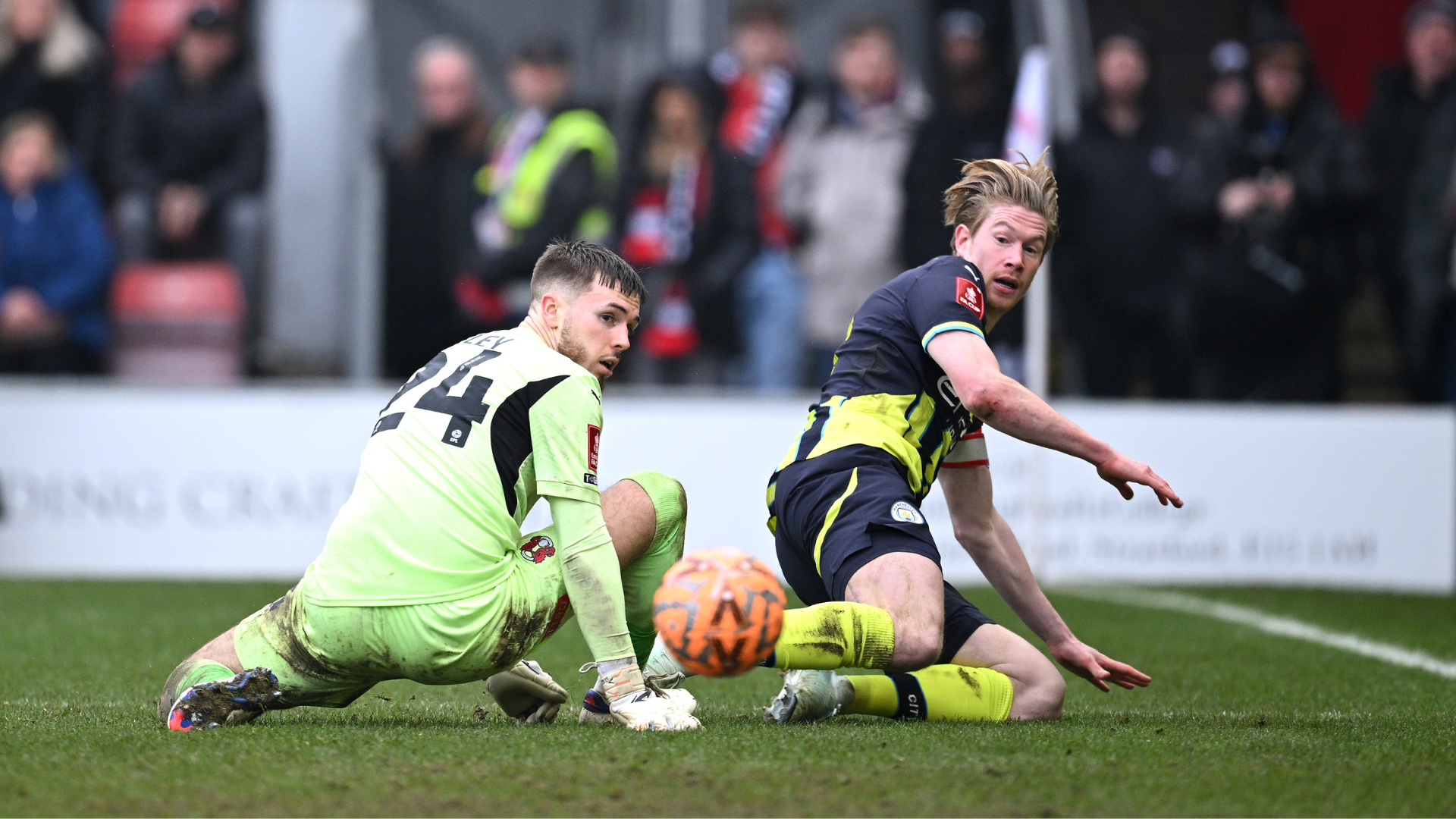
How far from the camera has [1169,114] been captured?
38.8 ft

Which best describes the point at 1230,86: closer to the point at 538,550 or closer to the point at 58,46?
the point at 58,46

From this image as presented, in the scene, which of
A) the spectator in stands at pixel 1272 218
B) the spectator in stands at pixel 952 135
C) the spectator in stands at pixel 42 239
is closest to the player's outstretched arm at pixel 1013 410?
the spectator in stands at pixel 952 135

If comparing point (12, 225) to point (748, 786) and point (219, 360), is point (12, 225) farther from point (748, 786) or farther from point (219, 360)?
point (748, 786)

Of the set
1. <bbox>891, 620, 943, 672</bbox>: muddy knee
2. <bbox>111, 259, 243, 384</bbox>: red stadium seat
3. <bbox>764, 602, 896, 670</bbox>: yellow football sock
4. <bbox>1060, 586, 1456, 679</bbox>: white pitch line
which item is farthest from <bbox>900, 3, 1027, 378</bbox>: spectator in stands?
<bbox>764, 602, 896, 670</bbox>: yellow football sock

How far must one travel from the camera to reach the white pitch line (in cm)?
612

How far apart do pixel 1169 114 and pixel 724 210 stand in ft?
11.5

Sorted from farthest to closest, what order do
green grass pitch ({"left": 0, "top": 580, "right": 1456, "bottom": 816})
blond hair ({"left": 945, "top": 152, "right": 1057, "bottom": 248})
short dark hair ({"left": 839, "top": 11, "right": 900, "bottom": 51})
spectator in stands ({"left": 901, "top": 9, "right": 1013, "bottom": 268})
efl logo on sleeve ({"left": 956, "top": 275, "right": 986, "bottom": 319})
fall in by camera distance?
short dark hair ({"left": 839, "top": 11, "right": 900, "bottom": 51})
spectator in stands ({"left": 901, "top": 9, "right": 1013, "bottom": 268})
blond hair ({"left": 945, "top": 152, "right": 1057, "bottom": 248})
efl logo on sleeve ({"left": 956, "top": 275, "right": 986, "bottom": 319})
green grass pitch ({"left": 0, "top": 580, "right": 1456, "bottom": 816})

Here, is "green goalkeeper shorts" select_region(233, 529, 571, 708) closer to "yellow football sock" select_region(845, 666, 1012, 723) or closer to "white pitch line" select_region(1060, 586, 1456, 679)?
"yellow football sock" select_region(845, 666, 1012, 723)

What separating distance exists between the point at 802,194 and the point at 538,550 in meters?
7.62

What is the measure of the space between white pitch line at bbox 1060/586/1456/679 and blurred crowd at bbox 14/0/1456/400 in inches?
94.0

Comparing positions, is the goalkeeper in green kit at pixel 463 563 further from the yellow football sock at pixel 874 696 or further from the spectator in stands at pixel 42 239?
the spectator in stands at pixel 42 239

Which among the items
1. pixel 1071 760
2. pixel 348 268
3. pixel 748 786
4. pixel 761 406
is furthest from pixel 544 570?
pixel 348 268

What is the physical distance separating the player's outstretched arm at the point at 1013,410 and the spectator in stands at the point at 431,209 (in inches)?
314

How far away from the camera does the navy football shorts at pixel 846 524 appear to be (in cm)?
406
